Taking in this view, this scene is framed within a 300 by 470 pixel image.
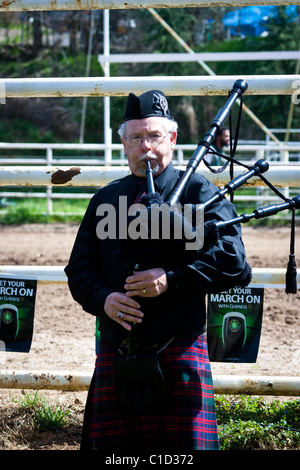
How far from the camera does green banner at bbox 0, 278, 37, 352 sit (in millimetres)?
2781

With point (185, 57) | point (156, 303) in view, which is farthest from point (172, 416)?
point (185, 57)

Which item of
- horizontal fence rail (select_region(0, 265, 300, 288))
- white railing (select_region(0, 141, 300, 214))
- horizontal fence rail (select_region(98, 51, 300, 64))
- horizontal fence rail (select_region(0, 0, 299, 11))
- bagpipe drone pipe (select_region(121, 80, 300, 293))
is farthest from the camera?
white railing (select_region(0, 141, 300, 214))

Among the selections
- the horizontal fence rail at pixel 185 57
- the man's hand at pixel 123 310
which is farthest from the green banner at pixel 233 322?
the horizontal fence rail at pixel 185 57

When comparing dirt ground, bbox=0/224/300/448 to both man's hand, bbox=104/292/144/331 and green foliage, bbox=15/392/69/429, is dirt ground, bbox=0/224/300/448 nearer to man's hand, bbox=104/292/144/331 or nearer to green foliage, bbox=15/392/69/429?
green foliage, bbox=15/392/69/429

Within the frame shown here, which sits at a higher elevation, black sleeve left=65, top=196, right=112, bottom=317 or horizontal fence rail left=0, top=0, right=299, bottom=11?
horizontal fence rail left=0, top=0, right=299, bottom=11

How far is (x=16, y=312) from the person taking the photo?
279 centimetres

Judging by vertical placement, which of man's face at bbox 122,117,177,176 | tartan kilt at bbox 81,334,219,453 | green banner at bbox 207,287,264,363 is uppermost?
man's face at bbox 122,117,177,176

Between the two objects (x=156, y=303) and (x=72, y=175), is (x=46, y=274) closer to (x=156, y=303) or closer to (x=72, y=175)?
A: (x=72, y=175)

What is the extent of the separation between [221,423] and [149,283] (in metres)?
1.34

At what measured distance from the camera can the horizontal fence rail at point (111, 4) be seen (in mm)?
2564

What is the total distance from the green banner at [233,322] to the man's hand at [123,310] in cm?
81

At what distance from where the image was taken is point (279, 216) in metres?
10.5

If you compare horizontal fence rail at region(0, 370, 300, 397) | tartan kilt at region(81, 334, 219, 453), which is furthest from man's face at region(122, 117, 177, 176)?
horizontal fence rail at region(0, 370, 300, 397)
